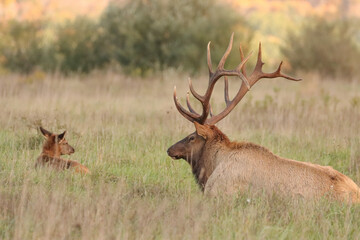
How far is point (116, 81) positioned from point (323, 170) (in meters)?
13.6

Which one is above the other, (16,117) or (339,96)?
(339,96)

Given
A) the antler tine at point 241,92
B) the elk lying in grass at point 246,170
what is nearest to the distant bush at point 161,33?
the antler tine at point 241,92

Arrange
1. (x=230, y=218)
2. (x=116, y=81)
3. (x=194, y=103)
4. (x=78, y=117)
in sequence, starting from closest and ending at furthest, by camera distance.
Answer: (x=230, y=218) < (x=78, y=117) < (x=194, y=103) < (x=116, y=81)

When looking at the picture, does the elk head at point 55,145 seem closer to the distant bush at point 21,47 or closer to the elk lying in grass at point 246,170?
the elk lying in grass at point 246,170

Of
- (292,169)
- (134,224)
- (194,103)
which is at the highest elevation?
(194,103)

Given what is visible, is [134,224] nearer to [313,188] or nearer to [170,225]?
[170,225]

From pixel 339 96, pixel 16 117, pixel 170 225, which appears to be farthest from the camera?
pixel 339 96

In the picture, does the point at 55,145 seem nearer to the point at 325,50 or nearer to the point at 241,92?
the point at 241,92

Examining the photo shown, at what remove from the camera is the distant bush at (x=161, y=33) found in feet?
83.8

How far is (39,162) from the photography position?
806cm

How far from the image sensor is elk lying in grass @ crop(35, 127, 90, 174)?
7.93 metres

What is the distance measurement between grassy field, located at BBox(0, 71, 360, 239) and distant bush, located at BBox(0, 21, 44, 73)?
34.3ft

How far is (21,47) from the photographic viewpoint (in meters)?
28.2

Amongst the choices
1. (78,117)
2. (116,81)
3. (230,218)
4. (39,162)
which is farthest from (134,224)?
(116,81)
